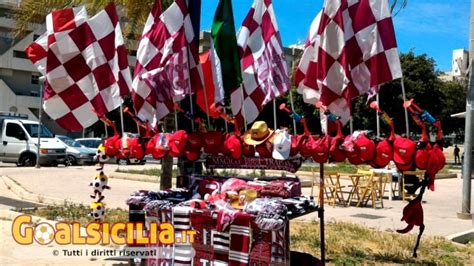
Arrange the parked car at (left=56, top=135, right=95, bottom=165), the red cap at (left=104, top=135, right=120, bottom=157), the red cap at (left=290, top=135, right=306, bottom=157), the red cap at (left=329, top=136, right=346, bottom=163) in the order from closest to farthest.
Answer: the red cap at (left=329, top=136, right=346, bottom=163)
the red cap at (left=290, top=135, right=306, bottom=157)
the red cap at (left=104, top=135, right=120, bottom=157)
the parked car at (left=56, top=135, right=95, bottom=165)

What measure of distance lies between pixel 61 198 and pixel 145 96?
25.8 feet

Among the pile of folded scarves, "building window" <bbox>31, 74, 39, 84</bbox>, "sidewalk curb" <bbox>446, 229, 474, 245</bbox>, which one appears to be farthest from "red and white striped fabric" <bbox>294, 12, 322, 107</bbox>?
"building window" <bbox>31, 74, 39, 84</bbox>

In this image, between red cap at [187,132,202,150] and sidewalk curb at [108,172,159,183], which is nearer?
red cap at [187,132,202,150]

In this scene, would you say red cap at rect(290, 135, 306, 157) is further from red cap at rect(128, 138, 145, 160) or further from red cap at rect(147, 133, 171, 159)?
red cap at rect(128, 138, 145, 160)

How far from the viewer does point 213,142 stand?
5949 mm

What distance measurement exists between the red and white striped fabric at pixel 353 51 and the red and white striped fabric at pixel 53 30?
3128 mm

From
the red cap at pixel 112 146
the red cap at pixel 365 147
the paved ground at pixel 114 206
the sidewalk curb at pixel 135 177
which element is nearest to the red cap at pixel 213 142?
the red cap at pixel 112 146

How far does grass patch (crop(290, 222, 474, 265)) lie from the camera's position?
7.31 metres

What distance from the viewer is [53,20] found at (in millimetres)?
6516

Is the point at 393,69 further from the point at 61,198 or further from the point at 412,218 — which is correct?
the point at 61,198

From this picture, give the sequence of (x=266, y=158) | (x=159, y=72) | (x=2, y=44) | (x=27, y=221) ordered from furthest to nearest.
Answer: (x=2, y=44), (x=27, y=221), (x=159, y=72), (x=266, y=158)

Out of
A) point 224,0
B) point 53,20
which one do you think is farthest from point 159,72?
point 53,20

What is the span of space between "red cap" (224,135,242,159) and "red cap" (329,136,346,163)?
40.3 inches

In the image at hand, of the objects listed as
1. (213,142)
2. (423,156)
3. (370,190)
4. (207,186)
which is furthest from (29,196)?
(423,156)
